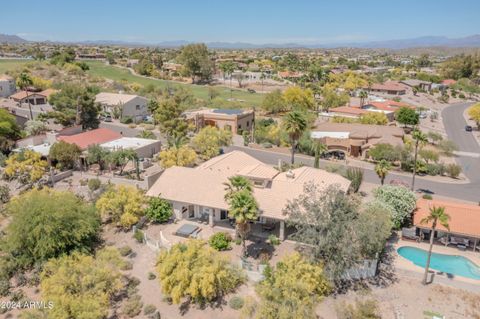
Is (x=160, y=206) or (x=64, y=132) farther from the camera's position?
(x=64, y=132)

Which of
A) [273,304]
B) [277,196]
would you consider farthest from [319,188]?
[273,304]

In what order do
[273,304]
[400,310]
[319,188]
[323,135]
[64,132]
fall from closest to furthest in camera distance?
[273,304] → [400,310] → [319,188] → [64,132] → [323,135]

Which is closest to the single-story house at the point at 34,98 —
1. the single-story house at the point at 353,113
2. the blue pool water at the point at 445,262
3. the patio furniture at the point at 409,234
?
the single-story house at the point at 353,113

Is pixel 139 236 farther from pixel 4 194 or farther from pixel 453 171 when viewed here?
pixel 453 171

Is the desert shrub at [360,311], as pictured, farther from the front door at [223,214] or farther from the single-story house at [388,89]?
the single-story house at [388,89]

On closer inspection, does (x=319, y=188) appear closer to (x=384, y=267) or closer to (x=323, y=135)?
(x=384, y=267)

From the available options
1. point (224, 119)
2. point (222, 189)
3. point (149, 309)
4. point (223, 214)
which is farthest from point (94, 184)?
point (224, 119)
